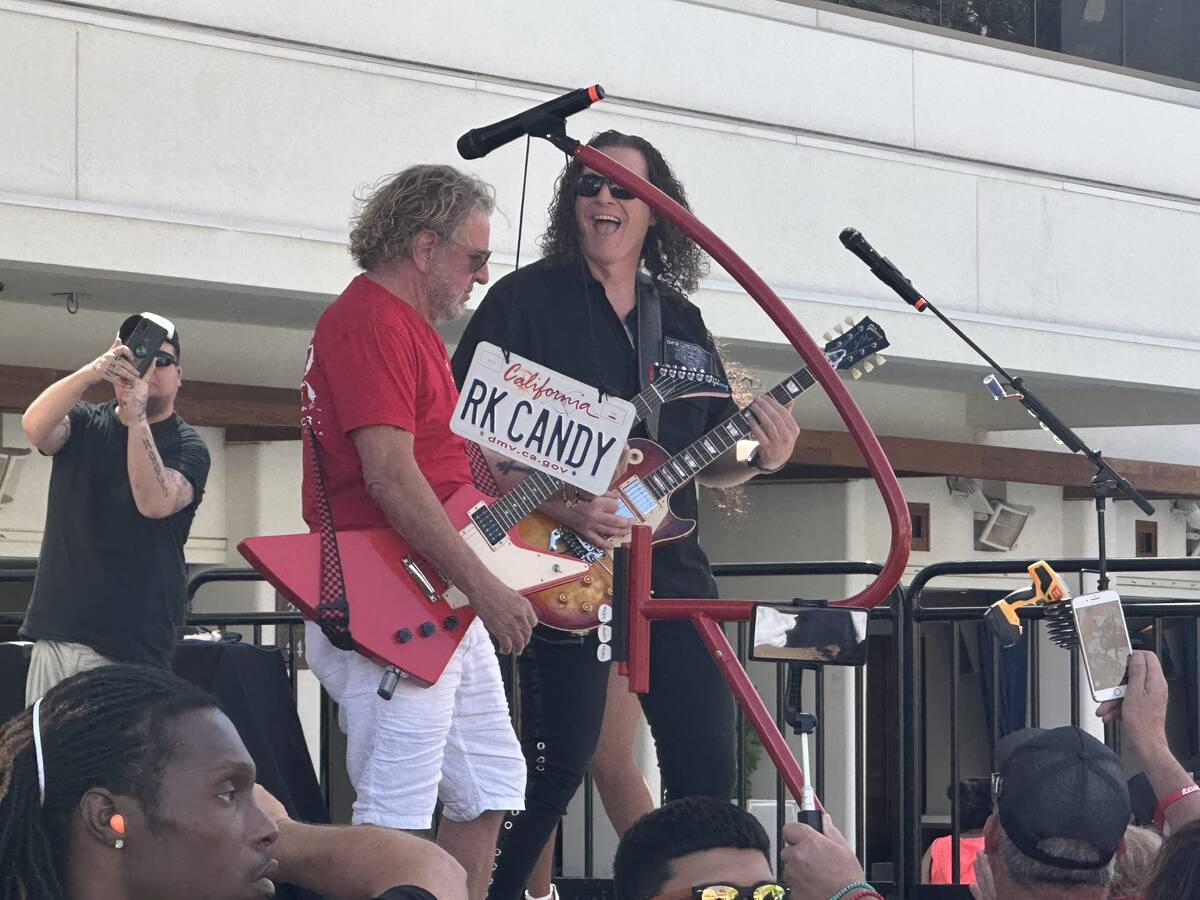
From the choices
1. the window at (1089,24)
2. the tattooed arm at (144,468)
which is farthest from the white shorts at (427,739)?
the window at (1089,24)

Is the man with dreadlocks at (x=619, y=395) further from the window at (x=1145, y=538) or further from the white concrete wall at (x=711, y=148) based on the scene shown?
the window at (x=1145, y=538)

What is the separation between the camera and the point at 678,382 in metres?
4.98

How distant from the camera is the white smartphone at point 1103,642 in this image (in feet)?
13.6

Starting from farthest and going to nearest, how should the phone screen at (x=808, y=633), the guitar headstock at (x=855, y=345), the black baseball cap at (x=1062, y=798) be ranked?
the guitar headstock at (x=855, y=345) < the phone screen at (x=808, y=633) < the black baseball cap at (x=1062, y=798)

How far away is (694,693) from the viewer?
4.87 m

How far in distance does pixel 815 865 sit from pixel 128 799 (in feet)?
4.24

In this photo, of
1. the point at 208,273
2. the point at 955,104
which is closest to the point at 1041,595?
the point at 208,273

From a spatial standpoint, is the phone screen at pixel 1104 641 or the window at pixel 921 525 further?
the window at pixel 921 525

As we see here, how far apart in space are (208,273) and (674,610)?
5.40m

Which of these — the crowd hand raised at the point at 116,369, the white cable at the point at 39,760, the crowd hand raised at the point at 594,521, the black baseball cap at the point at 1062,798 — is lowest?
the black baseball cap at the point at 1062,798

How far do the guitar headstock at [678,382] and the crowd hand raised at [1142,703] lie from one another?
4.51 ft

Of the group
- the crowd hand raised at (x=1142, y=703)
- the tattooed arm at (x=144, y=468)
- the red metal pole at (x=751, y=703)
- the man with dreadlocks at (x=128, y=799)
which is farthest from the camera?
the tattooed arm at (x=144, y=468)

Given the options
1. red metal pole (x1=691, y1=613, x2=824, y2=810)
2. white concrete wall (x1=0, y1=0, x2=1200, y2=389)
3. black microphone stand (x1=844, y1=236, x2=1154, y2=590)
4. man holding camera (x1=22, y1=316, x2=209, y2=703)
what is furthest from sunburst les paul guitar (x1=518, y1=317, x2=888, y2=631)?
white concrete wall (x1=0, y1=0, x2=1200, y2=389)

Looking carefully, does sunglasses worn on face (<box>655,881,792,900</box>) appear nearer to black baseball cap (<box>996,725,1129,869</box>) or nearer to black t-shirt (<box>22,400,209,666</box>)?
black baseball cap (<box>996,725,1129,869</box>)
